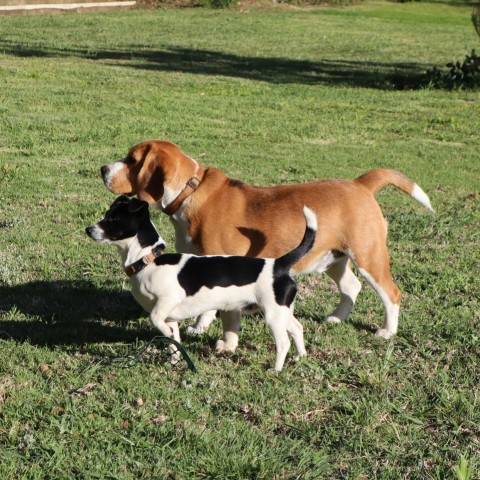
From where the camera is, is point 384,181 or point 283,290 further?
point 384,181

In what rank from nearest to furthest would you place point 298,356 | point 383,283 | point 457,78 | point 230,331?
1. point 298,356
2. point 230,331
3. point 383,283
4. point 457,78

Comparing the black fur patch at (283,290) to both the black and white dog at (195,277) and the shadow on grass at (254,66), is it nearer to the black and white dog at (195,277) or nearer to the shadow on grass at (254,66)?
the black and white dog at (195,277)

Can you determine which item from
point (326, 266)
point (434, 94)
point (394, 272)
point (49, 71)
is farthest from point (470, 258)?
point (49, 71)

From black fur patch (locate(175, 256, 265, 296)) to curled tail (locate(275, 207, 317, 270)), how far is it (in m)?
0.12

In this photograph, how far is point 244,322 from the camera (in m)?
6.33

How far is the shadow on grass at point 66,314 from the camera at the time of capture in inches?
231

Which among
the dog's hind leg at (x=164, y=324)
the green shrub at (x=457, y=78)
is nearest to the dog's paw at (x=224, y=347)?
the dog's hind leg at (x=164, y=324)

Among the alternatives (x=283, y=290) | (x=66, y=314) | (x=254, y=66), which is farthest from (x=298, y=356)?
(x=254, y=66)

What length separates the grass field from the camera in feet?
14.3

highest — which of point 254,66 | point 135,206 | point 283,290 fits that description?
point 135,206

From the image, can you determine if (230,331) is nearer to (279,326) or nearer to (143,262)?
(279,326)

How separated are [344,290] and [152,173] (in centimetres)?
166

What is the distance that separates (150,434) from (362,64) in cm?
2128

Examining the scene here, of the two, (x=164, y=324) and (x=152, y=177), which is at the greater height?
(x=152, y=177)
